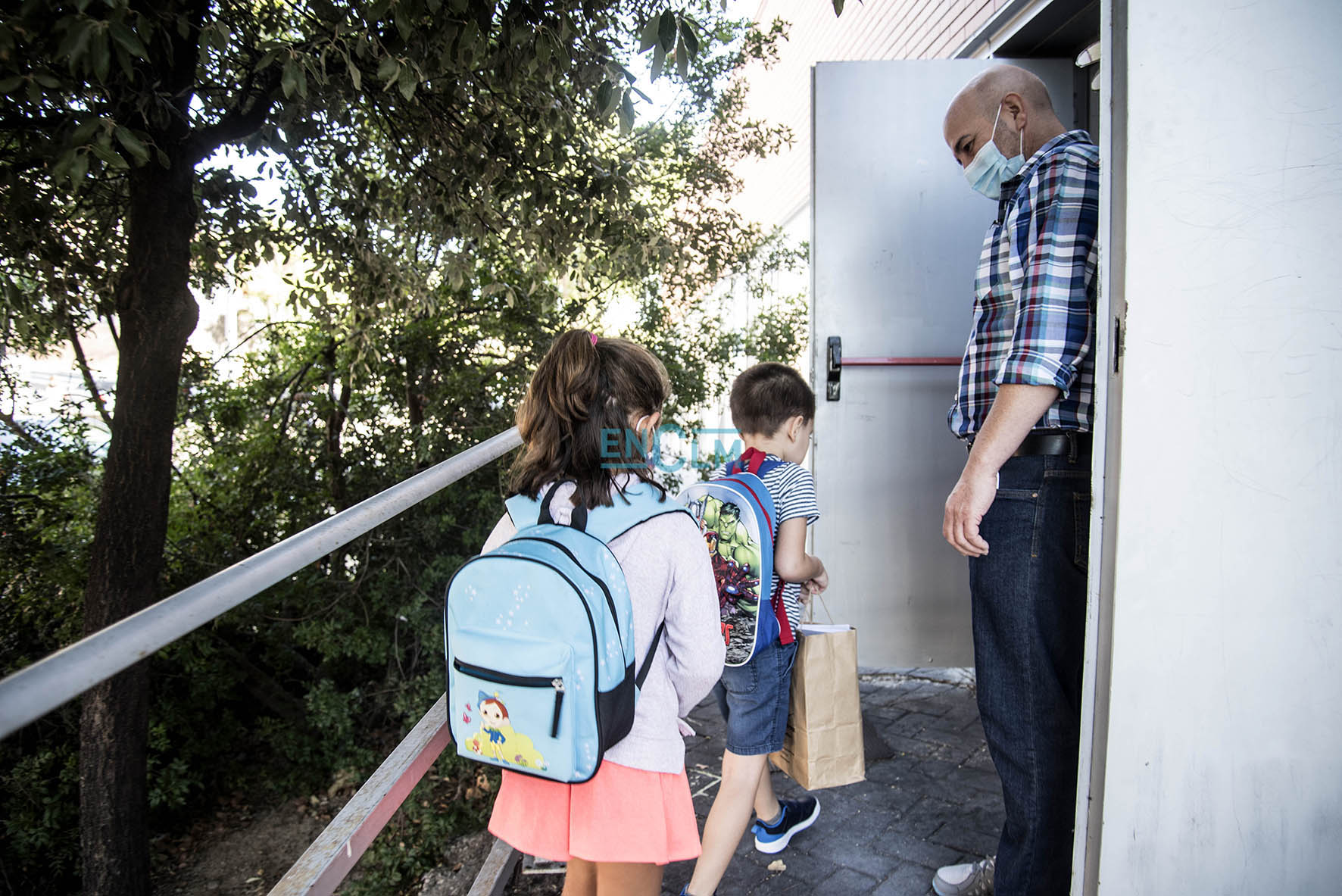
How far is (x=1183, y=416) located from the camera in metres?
1.66

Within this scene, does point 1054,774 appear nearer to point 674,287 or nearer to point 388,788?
point 388,788

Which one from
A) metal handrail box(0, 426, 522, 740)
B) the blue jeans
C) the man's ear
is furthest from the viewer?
the man's ear

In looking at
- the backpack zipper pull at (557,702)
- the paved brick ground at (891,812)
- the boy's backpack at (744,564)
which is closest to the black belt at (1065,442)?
the boy's backpack at (744,564)

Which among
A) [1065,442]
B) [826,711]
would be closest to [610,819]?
[826,711]

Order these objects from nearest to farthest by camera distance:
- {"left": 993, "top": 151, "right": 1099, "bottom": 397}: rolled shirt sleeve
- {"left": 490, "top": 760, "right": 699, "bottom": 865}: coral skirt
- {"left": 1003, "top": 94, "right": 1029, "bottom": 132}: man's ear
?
{"left": 490, "top": 760, "right": 699, "bottom": 865}: coral skirt
{"left": 993, "top": 151, "right": 1099, "bottom": 397}: rolled shirt sleeve
{"left": 1003, "top": 94, "right": 1029, "bottom": 132}: man's ear

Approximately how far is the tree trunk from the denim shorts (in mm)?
2300

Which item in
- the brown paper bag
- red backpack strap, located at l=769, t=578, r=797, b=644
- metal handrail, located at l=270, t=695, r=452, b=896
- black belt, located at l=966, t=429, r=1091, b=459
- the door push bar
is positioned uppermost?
the door push bar

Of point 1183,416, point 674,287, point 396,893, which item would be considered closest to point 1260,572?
point 1183,416

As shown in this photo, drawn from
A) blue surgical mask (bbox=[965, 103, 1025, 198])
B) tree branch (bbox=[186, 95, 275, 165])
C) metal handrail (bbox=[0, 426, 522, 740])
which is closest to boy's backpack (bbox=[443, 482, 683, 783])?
metal handrail (bbox=[0, 426, 522, 740])

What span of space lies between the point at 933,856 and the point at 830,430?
5.62 feet

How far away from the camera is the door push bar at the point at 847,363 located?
355 centimetres

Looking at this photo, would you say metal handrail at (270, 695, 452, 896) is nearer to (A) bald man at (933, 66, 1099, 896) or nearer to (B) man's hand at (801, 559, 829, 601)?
(B) man's hand at (801, 559, 829, 601)

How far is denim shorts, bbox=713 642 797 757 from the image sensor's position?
2.31 m

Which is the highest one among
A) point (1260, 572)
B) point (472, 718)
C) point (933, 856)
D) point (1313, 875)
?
point (1260, 572)
